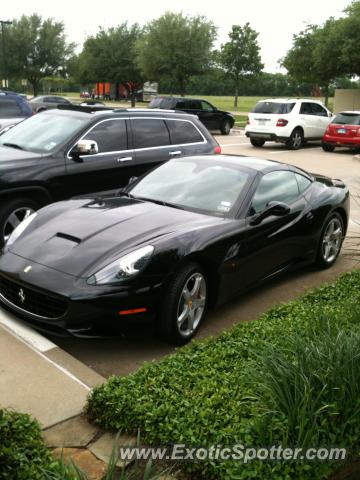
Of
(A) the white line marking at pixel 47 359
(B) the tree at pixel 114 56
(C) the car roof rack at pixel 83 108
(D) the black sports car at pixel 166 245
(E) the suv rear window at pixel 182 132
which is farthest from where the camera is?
(B) the tree at pixel 114 56

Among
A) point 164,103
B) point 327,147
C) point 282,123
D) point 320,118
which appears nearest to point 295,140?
point 282,123

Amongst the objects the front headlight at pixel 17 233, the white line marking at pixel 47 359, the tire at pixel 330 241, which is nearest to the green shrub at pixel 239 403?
the white line marking at pixel 47 359

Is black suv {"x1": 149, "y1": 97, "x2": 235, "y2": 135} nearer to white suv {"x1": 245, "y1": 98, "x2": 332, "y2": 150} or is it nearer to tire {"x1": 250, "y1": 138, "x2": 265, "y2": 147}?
tire {"x1": 250, "y1": 138, "x2": 265, "y2": 147}

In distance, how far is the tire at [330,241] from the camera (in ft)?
21.3

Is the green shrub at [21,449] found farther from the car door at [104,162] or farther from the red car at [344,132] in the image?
the red car at [344,132]

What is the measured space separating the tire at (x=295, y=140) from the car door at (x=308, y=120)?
36cm

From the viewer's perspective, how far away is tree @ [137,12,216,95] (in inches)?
1388

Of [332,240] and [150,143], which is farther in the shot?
[150,143]

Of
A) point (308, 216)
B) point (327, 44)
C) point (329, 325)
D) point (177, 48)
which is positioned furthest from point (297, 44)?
point (329, 325)

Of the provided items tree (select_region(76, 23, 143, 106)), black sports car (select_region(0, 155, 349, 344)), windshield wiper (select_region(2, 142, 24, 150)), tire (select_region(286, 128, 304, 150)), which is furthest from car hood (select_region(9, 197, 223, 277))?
tree (select_region(76, 23, 143, 106))

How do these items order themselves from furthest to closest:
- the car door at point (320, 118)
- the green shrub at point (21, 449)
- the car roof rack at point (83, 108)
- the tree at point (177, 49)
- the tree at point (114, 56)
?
1. the tree at point (114, 56)
2. the tree at point (177, 49)
3. the car door at point (320, 118)
4. the car roof rack at point (83, 108)
5. the green shrub at point (21, 449)

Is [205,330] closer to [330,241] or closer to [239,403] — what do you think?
[239,403]

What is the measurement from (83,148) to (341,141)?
47.2ft

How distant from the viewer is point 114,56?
1811 inches
